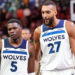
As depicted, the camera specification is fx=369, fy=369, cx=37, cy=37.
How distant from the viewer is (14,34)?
6.25 m

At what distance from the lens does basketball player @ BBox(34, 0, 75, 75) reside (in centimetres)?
552

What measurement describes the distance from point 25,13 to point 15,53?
6.67m

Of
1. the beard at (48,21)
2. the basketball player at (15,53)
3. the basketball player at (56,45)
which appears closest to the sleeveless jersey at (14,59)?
the basketball player at (15,53)

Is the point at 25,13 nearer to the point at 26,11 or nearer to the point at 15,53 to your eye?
the point at 26,11

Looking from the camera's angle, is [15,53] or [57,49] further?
[15,53]

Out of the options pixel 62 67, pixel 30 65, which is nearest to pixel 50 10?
pixel 62 67

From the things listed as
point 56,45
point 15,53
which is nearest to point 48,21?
point 56,45

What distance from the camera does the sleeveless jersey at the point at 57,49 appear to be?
18.1 ft

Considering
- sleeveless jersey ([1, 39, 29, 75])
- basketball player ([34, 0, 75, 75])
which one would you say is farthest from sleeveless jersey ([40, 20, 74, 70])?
sleeveless jersey ([1, 39, 29, 75])

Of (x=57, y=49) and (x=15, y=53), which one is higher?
(x=57, y=49)

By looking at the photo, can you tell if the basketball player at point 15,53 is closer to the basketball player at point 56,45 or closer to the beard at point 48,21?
the basketball player at point 56,45

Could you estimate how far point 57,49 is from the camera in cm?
552

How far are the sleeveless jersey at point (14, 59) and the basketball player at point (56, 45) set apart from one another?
661 millimetres

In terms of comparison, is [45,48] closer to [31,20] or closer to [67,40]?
[67,40]
